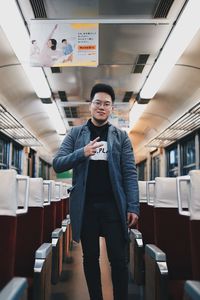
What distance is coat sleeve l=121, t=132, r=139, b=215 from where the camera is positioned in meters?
2.31

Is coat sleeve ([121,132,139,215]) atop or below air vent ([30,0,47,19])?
below

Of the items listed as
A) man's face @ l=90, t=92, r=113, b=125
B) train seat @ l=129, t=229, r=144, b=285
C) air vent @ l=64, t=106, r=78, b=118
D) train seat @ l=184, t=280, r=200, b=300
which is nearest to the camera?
train seat @ l=184, t=280, r=200, b=300

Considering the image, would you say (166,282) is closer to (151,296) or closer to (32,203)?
(151,296)

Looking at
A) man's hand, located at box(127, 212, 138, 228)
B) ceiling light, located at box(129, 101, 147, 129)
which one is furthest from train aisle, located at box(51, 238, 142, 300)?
ceiling light, located at box(129, 101, 147, 129)

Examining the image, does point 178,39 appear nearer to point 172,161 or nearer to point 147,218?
point 147,218

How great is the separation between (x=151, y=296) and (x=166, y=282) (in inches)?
12.9

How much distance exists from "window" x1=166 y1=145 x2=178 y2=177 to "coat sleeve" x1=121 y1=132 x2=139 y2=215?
7.79 m

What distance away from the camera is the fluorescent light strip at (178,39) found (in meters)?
3.66

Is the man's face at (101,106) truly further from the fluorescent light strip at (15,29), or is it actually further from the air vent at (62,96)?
the air vent at (62,96)

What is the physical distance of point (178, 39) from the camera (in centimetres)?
434

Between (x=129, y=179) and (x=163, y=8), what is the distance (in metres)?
2.76

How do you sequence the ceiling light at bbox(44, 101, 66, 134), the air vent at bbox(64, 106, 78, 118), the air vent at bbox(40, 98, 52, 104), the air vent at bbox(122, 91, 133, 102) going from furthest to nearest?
the air vent at bbox(64, 106, 78, 118) < the ceiling light at bbox(44, 101, 66, 134) < the air vent at bbox(122, 91, 133, 102) < the air vent at bbox(40, 98, 52, 104)

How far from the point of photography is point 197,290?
53.6 inches

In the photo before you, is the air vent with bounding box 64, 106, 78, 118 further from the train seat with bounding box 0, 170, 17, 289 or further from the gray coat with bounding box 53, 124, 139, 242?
the train seat with bounding box 0, 170, 17, 289
